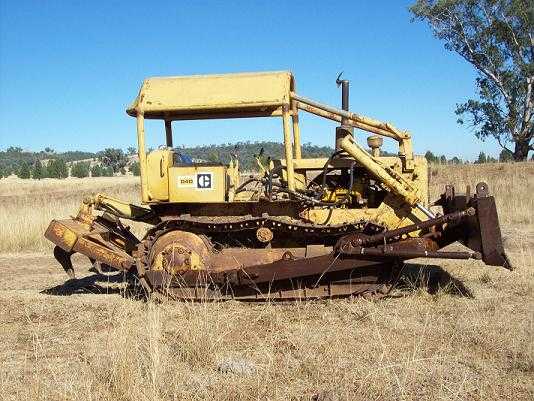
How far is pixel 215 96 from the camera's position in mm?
6754

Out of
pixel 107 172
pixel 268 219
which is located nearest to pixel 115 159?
pixel 107 172

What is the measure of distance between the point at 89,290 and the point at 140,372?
419 cm

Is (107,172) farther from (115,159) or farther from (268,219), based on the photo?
(268,219)

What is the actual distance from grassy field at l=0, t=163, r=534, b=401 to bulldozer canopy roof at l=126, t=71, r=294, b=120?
2.23 meters

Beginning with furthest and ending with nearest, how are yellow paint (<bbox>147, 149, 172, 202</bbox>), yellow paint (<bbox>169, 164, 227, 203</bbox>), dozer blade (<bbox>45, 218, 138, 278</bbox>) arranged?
dozer blade (<bbox>45, 218, 138, 278</bbox>), yellow paint (<bbox>147, 149, 172, 202</bbox>), yellow paint (<bbox>169, 164, 227, 203</bbox>)

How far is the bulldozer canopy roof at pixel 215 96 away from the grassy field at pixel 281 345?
2234 mm

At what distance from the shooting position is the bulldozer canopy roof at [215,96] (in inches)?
263

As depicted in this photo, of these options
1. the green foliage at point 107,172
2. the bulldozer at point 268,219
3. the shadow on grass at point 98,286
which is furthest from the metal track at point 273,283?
the green foliage at point 107,172

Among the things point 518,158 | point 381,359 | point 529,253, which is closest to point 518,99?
point 518,158

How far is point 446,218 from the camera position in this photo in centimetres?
636

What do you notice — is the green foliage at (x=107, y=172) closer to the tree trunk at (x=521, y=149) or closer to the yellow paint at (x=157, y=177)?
the tree trunk at (x=521, y=149)

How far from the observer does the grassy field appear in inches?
159

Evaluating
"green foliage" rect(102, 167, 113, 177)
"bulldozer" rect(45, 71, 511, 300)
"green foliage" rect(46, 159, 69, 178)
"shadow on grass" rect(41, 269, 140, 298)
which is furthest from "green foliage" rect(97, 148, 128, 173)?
"bulldozer" rect(45, 71, 511, 300)

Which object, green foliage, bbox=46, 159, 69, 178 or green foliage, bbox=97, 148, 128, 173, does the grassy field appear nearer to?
green foliage, bbox=46, 159, 69, 178
